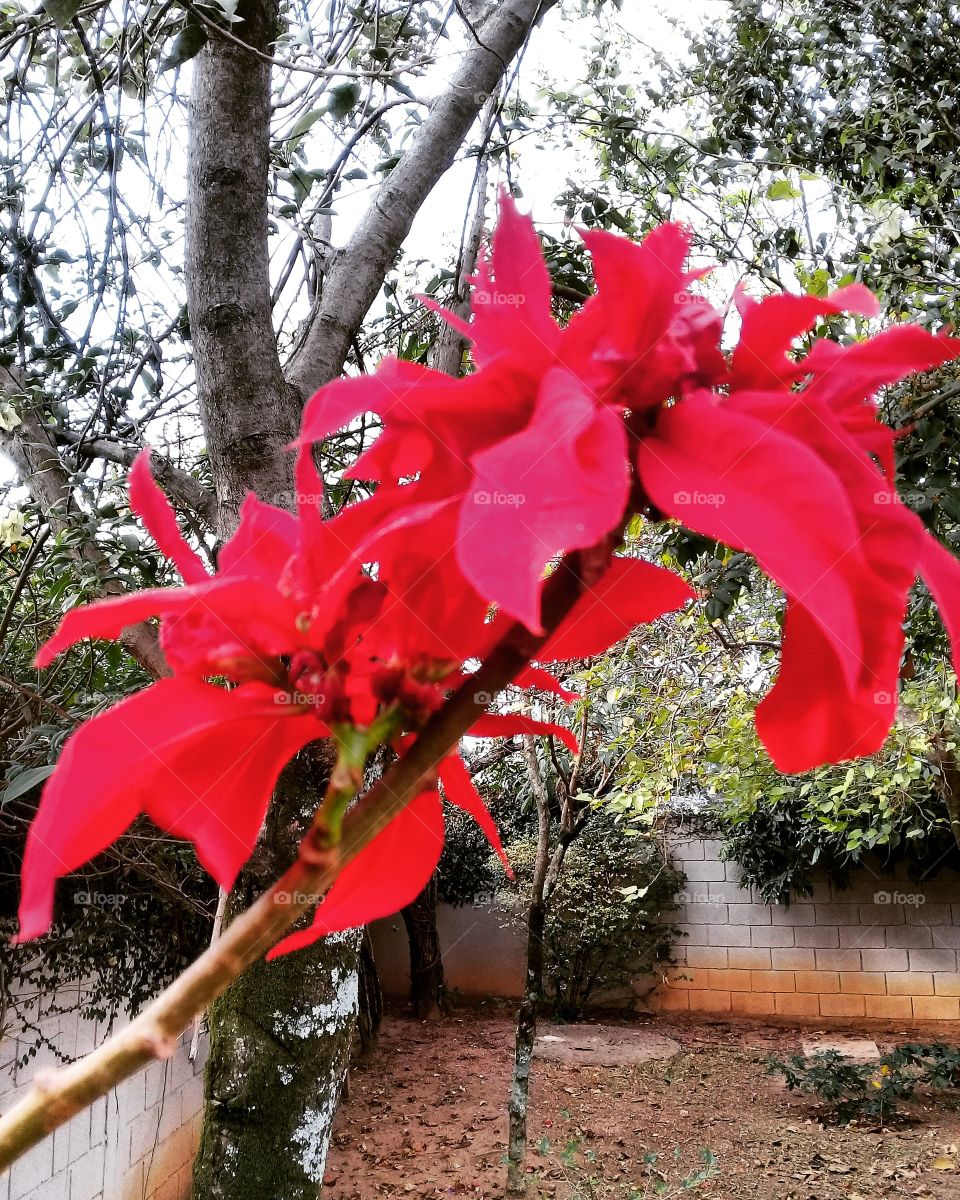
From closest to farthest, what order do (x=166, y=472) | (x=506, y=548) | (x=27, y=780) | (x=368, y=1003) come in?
(x=506, y=548), (x=27, y=780), (x=166, y=472), (x=368, y=1003)

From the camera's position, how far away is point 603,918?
25.2 feet

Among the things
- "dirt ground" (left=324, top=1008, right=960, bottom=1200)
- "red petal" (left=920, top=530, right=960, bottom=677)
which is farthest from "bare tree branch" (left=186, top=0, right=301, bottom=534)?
"dirt ground" (left=324, top=1008, right=960, bottom=1200)

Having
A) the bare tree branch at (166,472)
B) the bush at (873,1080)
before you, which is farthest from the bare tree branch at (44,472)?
the bush at (873,1080)

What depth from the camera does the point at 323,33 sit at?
1.86 m

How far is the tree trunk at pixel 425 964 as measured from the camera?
25.5ft

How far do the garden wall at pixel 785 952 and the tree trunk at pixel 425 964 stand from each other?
417 millimetres

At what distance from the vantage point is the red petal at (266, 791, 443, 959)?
0.81 feet

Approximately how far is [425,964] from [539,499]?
8.24 meters

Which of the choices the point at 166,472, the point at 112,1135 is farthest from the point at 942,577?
the point at 112,1135

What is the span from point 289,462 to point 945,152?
7.07 feet

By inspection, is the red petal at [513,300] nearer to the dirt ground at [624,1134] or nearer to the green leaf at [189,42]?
the green leaf at [189,42]

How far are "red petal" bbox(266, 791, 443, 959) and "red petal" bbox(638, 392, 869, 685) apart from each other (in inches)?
4.1

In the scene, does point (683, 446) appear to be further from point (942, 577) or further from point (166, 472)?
point (166, 472)

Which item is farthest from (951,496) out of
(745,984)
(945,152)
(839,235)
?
(745,984)
